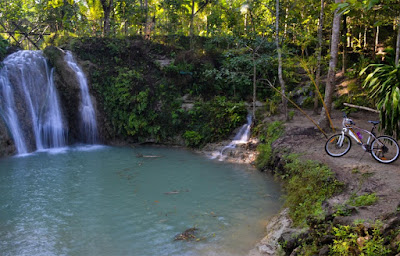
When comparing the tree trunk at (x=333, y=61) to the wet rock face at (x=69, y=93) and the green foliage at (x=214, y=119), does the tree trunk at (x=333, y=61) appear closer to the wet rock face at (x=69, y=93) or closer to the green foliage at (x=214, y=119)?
the green foliage at (x=214, y=119)

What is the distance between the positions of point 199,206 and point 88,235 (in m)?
2.66

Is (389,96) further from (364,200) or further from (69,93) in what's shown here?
(69,93)

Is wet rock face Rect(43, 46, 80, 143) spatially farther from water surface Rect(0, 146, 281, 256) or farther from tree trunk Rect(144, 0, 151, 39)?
tree trunk Rect(144, 0, 151, 39)

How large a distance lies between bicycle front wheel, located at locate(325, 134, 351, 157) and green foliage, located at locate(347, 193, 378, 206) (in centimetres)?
→ 271

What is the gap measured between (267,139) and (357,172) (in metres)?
4.99

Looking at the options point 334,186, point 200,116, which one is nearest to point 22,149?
point 200,116

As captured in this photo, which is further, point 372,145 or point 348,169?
→ point 372,145

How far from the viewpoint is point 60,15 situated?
70.5ft

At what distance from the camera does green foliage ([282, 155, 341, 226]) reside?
6207 mm

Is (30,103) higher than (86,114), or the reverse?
(30,103)

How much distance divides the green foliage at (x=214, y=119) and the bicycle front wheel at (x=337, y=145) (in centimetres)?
565

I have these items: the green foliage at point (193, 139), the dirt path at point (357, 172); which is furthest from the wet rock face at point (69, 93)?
the dirt path at point (357, 172)

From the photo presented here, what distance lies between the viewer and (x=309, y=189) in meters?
6.86

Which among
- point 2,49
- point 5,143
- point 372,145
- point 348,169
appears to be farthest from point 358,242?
point 2,49
